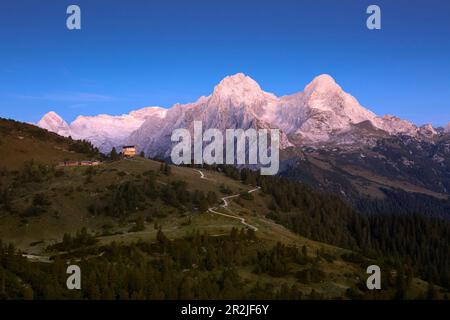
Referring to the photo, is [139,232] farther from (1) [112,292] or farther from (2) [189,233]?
(1) [112,292]

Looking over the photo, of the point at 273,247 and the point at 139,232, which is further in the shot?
the point at 139,232

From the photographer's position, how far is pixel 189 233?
14962cm

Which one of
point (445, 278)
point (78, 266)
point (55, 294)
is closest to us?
point (55, 294)

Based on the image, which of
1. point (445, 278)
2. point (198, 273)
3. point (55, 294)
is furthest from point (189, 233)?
point (445, 278)

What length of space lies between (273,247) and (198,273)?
32.6m

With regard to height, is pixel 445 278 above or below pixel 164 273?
below

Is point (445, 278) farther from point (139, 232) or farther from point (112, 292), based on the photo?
point (112, 292)

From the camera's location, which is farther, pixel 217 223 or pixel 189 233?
pixel 217 223

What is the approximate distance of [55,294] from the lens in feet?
300
